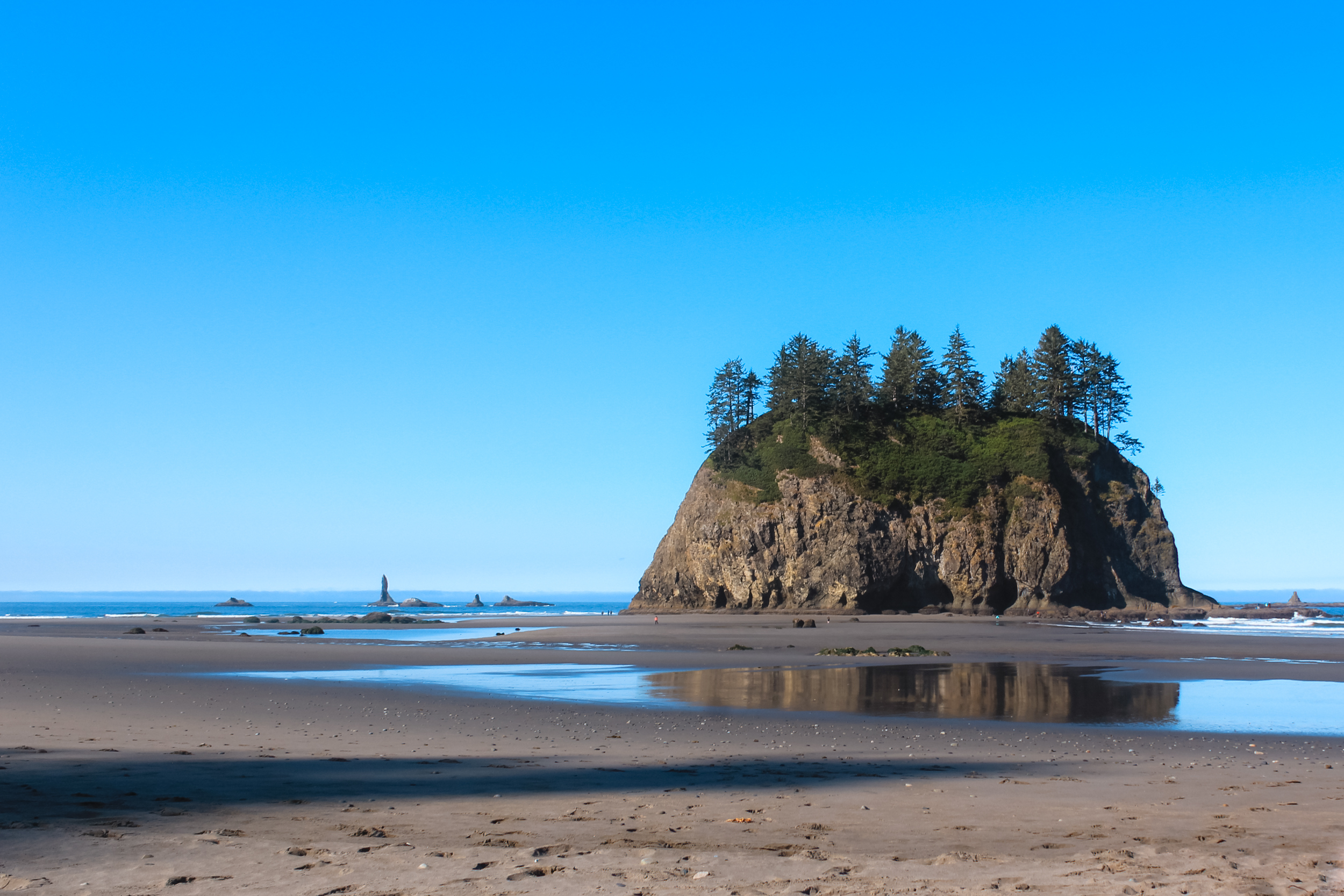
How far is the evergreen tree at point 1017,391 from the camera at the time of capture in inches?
3984

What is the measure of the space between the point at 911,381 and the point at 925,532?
25846mm

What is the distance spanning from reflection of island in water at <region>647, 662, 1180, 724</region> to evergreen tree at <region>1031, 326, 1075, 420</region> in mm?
80200

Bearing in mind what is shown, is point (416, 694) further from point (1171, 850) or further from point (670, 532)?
point (670, 532)

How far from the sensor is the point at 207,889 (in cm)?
562

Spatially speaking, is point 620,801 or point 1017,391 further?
point 1017,391

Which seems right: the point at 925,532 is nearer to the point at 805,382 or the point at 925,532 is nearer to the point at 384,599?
the point at 805,382

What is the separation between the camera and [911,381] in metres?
102

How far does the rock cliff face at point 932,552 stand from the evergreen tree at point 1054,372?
10234 millimetres

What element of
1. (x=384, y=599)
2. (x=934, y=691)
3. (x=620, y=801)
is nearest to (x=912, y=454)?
(x=934, y=691)

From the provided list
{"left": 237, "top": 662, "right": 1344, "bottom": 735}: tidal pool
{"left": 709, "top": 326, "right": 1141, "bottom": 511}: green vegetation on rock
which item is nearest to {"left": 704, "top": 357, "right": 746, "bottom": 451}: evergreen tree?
{"left": 709, "top": 326, "right": 1141, "bottom": 511}: green vegetation on rock

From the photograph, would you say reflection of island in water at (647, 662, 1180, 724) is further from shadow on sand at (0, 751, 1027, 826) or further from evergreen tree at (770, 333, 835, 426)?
evergreen tree at (770, 333, 835, 426)

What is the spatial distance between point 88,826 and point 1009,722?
1310 centimetres

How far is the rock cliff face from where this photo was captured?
79.6 m

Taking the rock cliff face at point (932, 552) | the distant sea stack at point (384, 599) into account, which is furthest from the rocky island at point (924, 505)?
the distant sea stack at point (384, 599)
